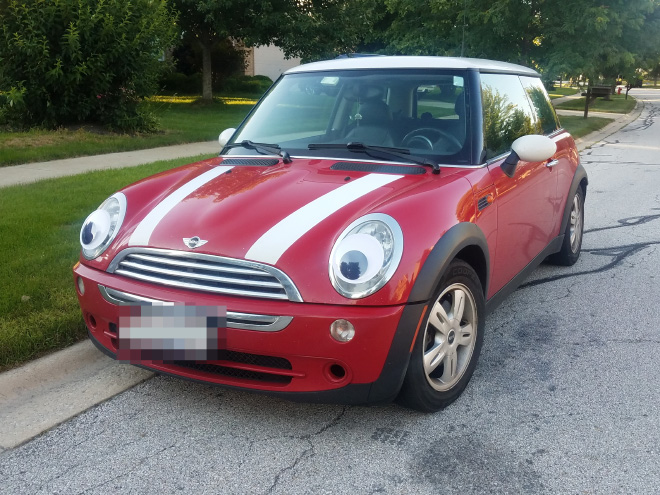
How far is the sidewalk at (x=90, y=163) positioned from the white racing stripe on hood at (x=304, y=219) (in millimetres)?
5864

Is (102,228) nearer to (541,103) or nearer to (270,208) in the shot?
(270,208)

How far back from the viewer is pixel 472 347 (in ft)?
10.7

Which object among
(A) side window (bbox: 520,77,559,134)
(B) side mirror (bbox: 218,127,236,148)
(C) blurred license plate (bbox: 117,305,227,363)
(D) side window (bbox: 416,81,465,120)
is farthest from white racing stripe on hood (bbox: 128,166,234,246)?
(A) side window (bbox: 520,77,559,134)

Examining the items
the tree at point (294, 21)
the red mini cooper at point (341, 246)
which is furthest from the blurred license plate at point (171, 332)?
the tree at point (294, 21)

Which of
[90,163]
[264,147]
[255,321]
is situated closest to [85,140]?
[90,163]

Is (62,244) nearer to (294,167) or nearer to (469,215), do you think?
(294,167)

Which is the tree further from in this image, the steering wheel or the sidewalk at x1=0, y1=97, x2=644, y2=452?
the sidewalk at x1=0, y1=97, x2=644, y2=452

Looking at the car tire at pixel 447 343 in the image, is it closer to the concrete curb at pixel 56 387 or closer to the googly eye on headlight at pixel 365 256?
the googly eye on headlight at pixel 365 256

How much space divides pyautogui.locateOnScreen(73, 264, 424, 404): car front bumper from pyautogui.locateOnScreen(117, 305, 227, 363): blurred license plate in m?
0.04

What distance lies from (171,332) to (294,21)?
1949 cm

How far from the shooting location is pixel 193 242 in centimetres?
281

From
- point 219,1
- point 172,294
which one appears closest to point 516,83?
point 172,294

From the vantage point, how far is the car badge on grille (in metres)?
2.80

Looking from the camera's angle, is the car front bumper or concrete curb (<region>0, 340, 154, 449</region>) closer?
the car front bumper
